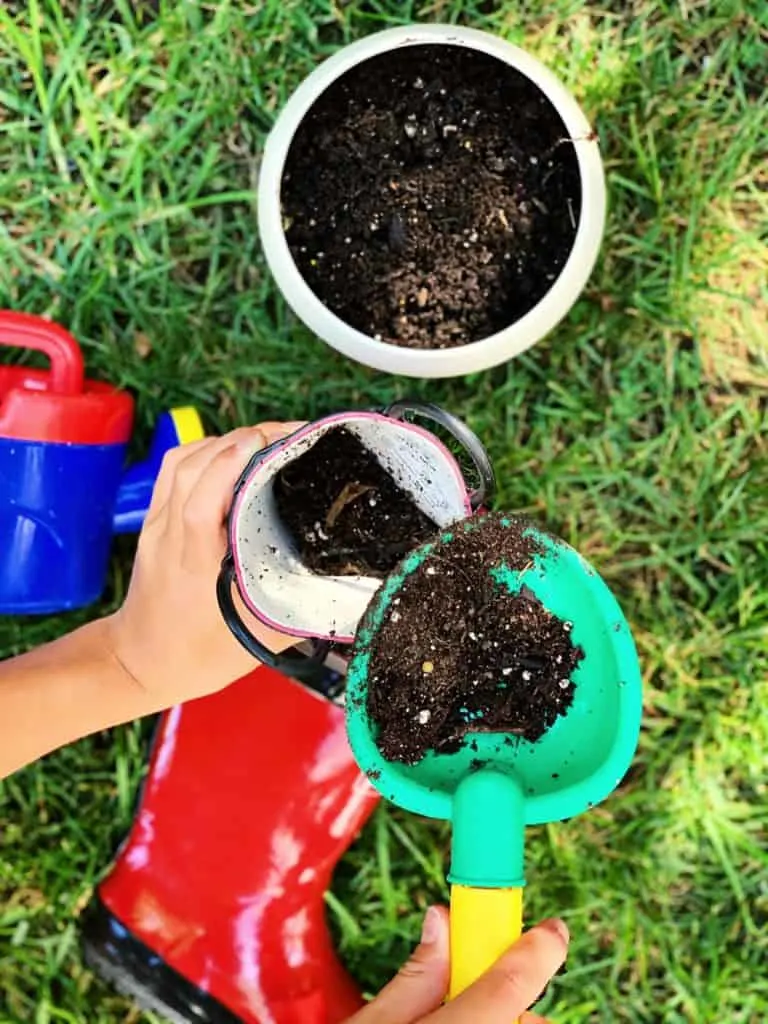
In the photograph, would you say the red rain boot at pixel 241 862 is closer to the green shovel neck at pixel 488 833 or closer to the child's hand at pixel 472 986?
the child's hand at pixel 472 986

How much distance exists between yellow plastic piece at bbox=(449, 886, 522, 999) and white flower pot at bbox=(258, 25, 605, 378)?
1.77ft

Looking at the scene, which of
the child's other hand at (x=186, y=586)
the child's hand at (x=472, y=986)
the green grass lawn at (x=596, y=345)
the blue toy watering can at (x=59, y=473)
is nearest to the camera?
the child's hand at (x=472, y=986)

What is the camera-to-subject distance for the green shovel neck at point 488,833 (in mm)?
720

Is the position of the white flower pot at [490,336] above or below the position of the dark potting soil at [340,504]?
above

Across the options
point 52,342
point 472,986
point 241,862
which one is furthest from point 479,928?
point 52,342

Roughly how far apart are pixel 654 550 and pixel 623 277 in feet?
1.02

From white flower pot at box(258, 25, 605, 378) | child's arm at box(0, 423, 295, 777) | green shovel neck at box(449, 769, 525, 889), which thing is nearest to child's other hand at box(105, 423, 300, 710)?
child's arm at box(0, 423, 295, 777)

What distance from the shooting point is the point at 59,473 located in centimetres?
106

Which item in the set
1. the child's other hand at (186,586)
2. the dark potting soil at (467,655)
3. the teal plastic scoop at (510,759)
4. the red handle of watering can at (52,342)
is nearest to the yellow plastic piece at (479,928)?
the teal plastic scoop at (510,759)

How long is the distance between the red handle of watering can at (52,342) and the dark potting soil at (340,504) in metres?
0.27

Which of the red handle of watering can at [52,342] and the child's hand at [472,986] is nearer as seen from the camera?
the child's hand at [472,986]

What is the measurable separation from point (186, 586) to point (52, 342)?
11.5 inches

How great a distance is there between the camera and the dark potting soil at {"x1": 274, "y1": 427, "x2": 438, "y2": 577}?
37.9 inches

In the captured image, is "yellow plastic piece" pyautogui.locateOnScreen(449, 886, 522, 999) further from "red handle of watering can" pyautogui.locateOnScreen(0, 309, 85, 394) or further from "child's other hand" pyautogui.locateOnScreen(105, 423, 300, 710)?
"red handle of watering can" pyautogui.locateOnScreen(0, 309, 85, 394)
